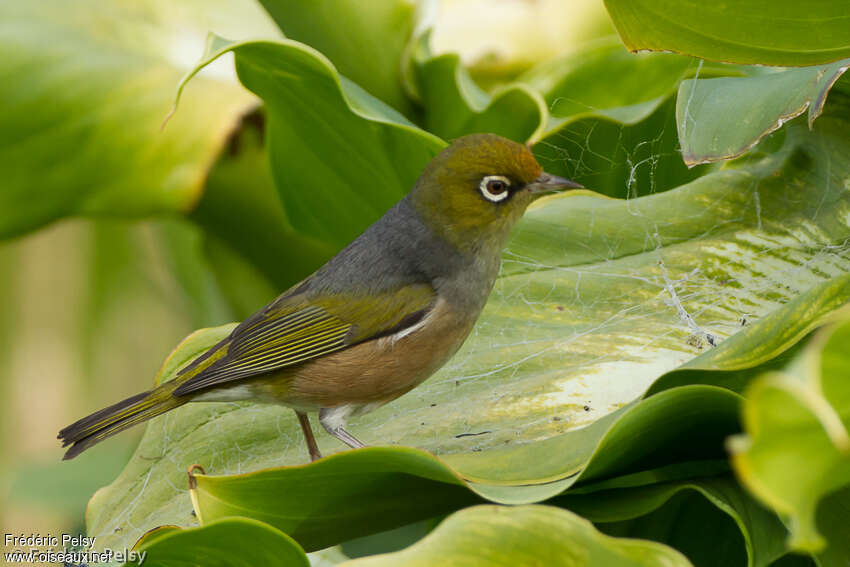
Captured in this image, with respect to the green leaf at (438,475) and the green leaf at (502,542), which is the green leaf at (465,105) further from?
the green leaf at (502,542)

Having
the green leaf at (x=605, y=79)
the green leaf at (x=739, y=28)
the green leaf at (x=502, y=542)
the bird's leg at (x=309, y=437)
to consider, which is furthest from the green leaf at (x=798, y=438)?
the green leaf at (x=605, y=79)

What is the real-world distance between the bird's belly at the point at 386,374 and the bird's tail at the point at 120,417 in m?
0.13

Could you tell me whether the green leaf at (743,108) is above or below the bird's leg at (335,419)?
above

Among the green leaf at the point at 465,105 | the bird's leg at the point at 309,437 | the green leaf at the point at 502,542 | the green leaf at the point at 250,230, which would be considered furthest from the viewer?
the green leaf at the point at 250,230

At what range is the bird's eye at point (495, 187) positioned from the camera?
4.22 feet

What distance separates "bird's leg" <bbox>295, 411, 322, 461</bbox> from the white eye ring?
39cm

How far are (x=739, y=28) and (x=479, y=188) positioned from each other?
1.54 ft

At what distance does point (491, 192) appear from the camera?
130 centimetres

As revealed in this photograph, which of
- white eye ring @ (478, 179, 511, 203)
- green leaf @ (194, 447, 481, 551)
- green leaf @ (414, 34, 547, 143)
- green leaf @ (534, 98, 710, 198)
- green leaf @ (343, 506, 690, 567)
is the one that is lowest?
green leaf @ (194, 447, 481, 551)

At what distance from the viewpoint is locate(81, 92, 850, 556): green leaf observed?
3.31 ft

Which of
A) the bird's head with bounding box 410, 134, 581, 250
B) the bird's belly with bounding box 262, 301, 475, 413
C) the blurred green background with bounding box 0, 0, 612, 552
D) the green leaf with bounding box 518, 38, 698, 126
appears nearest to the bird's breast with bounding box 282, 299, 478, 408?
the bird's belly with bounding box 262, 301, 475, 413

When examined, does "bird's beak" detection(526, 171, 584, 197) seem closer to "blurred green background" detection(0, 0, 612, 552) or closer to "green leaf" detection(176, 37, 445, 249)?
"green leaf" detection(176, 37, 445, 249)

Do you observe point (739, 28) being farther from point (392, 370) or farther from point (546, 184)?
point (392, 370)

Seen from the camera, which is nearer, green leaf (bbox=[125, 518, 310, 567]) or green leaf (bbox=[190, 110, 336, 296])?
green leaf (bbox=[125, 518, 310, 567])
